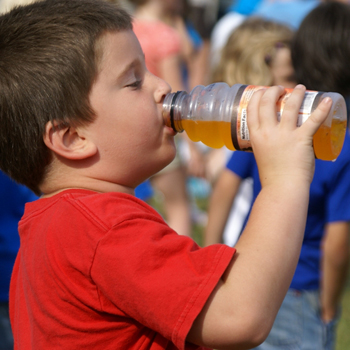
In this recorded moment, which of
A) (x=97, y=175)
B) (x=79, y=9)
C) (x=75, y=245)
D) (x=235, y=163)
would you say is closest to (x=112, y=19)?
(x=79, y=9)

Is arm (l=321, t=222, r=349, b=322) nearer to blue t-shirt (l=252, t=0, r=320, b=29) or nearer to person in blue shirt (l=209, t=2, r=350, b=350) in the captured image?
person in blue shirt (l=209, t=2, r=350, b=350)

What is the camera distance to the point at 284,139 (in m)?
1.38

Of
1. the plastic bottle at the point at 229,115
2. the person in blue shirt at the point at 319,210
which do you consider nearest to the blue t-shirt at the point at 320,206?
the person in blue shirt at the point at 319,210

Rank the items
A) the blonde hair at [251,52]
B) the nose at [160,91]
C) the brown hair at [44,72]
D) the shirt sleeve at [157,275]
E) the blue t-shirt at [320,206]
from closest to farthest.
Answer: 1. the shirt sleeve at [157,275]
2. the brown hair at [44,72]
3. the nose at [160,91]
4. the blue t-shirt at [320,206]
5. the blonde hair at [251,52]

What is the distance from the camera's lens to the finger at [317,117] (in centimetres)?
137

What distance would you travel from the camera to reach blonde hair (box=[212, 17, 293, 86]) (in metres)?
3.87

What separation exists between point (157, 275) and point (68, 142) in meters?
0.50

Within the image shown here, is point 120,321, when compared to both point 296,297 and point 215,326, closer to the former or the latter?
point 215,326

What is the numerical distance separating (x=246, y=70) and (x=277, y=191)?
274 centimetres

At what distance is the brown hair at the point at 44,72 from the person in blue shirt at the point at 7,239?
103cm

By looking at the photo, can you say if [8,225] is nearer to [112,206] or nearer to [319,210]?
[112,206]

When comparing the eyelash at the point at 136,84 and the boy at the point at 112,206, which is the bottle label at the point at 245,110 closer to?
the boy at the point at 112,206

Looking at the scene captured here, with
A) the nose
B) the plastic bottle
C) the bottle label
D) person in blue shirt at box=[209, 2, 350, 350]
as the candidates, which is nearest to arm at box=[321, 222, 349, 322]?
person in blue shirt at box=[209, 2, 350, 350]

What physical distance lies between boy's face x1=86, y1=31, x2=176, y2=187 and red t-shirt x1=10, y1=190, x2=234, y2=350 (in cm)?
13
